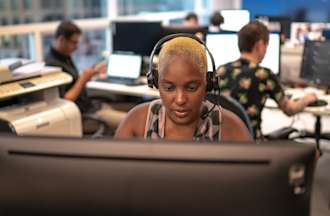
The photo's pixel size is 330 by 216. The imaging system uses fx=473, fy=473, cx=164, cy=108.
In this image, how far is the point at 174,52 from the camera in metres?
1.22

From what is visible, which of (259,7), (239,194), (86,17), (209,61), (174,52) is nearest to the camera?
Answer: (239,194)

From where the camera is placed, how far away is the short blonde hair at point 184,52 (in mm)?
1217

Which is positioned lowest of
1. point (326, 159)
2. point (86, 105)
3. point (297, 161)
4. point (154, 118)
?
point (326, 159)

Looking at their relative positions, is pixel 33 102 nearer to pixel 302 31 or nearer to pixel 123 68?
pixel 123 68

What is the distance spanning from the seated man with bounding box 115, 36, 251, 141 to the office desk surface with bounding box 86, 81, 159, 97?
2.10 metres

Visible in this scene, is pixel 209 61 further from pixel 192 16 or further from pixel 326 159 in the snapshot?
pixel 192 16

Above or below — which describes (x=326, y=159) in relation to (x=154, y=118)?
below

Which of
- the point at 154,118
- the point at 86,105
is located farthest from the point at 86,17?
the point at 154,118

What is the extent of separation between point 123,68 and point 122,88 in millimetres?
356

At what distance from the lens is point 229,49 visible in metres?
3.50

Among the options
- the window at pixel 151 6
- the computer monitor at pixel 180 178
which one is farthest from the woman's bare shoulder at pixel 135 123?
the window at pixel 151 6

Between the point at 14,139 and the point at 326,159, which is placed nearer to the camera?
the point at 14,139

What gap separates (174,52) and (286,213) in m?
0.65

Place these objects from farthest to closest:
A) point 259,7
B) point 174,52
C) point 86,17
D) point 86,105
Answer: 1. point 259,7
2. point 86,17
3. point 86,105
4. point 174,52
